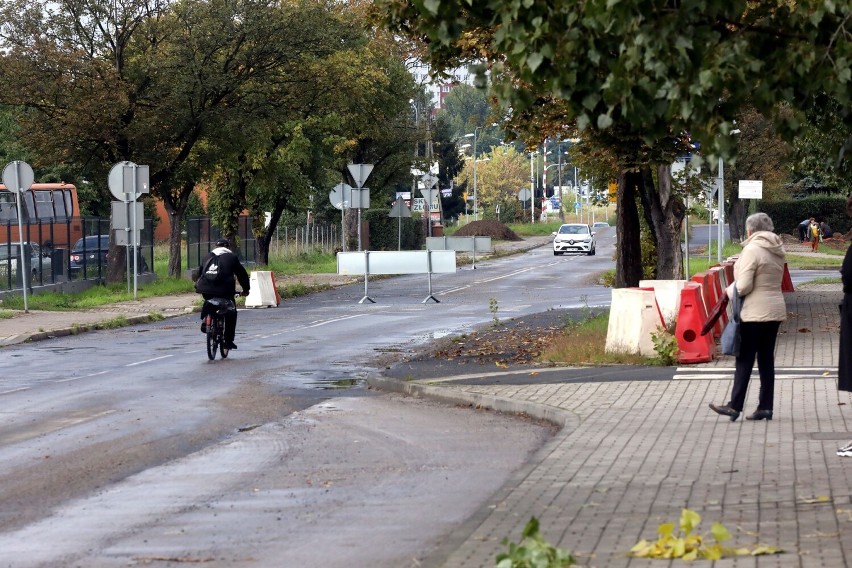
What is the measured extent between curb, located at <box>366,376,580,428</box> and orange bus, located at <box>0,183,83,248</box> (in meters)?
19.5

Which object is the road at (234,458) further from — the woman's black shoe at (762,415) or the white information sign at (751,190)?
the white information sign at (751,190)

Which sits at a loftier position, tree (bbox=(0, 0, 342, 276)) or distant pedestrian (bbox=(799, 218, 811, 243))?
tree (bbox=(0, 0, 342, 276))

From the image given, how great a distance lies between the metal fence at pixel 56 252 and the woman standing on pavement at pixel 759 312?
2257 cm

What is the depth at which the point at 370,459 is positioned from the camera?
418 inches

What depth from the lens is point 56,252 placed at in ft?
117

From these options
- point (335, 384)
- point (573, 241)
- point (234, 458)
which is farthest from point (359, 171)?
point (573, 241)

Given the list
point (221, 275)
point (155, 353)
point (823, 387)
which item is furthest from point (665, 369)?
point (155, 353)

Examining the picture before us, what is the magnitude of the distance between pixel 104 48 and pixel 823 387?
2886 centimetres

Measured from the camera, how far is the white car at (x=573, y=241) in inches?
2795

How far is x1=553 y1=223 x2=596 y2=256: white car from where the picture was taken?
71.0 m

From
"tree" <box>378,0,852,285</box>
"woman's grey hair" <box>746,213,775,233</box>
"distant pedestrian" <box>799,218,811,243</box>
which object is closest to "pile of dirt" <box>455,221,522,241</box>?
"distant pedestrian" <box>799,218,811,243</box>

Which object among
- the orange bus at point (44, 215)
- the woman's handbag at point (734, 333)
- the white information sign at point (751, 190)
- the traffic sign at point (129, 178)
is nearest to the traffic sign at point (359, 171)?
the orange bus at point (44, 215)

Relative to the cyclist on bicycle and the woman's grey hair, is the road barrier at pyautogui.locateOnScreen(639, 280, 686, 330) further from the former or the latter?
the woman's grey hair

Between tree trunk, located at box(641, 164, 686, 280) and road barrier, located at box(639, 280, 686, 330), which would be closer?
road barrier, located at box(639, 280, 686, 330)
